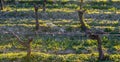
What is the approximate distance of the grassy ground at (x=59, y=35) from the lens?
58.0 feet

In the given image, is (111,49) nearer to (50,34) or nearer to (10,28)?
(50,34)

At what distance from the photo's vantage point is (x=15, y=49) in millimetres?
18953

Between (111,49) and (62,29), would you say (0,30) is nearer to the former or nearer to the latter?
(62,29)

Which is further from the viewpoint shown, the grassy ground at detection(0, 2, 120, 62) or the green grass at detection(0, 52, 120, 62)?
the grassy ground at detection(0, 2, 120, 62)

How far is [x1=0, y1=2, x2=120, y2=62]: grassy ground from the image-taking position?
17.7m

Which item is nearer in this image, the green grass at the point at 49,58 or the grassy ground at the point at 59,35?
the green grass at the point at 49,58

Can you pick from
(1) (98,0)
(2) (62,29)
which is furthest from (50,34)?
(1) (98,0)

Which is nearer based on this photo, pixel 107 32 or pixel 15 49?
pixel 15 49

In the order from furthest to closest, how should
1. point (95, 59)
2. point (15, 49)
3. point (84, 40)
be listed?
point (84, 40), point (15, 49), point (95, 59)

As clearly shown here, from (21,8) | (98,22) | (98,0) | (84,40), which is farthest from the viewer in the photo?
(98,0)

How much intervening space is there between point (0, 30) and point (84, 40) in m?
4.92

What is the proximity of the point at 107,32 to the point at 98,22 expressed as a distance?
197 centimetres

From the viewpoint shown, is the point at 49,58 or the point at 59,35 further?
the point at 59,35

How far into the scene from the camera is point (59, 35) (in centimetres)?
2098
